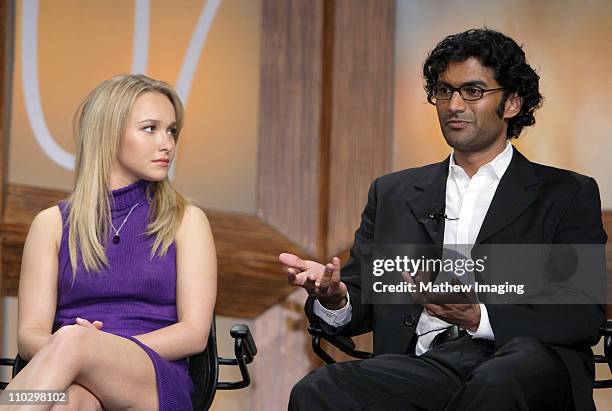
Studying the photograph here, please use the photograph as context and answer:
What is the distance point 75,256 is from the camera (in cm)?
333

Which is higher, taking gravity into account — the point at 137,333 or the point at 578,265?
the point at 578,265

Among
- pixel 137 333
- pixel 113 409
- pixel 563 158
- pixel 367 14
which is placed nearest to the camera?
pixel 113 409

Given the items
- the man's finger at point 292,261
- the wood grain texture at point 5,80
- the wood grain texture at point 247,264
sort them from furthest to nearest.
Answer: the wood grain texture at point 247,264 < the wood grain texture at point 5,80 < the man's finger at point 292,261

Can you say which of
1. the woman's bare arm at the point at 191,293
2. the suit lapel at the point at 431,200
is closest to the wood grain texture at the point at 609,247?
the suit lapel at the point at 431,200

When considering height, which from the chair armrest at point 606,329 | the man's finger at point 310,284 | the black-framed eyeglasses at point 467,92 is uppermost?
the black-framed eyeglasses at point 467,92

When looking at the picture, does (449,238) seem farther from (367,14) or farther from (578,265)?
(367,14)

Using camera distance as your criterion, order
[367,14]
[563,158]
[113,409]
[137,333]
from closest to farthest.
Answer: [113,409]
[137,333]
[563,158]
[367,14]

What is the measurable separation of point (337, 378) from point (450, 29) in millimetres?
1743

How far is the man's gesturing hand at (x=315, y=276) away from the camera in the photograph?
2990 millimetres

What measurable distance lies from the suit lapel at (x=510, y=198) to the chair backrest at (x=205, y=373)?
89 centimetres

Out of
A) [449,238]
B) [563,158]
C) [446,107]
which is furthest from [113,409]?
[563,158]

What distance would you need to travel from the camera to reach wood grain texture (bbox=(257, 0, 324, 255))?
14.1 ft

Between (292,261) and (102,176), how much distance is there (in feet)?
2.61

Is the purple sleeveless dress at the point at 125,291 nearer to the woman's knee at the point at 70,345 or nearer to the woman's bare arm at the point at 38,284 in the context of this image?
the woman's bare arm at the point at 38,284
